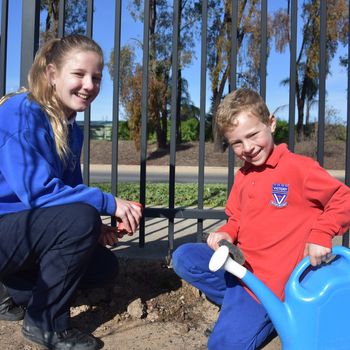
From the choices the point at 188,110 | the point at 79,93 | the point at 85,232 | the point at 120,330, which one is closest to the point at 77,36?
the point at 79,93

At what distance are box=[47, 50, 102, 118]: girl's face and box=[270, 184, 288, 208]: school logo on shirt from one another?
0.90m

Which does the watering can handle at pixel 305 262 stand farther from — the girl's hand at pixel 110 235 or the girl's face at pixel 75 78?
the girl's face at pixel 75 78

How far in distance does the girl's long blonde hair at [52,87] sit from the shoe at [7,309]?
73 centimetres

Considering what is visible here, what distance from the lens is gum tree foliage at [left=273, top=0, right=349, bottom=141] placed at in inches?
661

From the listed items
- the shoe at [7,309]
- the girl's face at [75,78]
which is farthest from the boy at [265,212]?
the shoe at [7,309]

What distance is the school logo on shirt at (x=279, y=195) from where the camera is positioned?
2.01m

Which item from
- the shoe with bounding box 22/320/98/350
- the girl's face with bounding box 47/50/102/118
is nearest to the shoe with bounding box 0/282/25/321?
the shoe with bounding box 22/320/98/350

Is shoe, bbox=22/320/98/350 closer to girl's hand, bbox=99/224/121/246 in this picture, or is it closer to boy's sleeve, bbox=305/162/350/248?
girl's hand, bbox=99/224/121/246

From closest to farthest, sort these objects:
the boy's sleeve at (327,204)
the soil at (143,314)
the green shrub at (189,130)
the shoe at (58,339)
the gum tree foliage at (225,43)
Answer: the boy's sleeve at (327,204), the shoe at (58,339), the soil at (143,314), the gum tree foliage at (225,43), the green shrub at (189,130)

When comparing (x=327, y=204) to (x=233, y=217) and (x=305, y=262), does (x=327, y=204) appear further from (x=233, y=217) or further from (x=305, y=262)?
(x=233, y=217)

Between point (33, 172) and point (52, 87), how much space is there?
456 millimetres

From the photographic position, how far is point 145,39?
2.77m

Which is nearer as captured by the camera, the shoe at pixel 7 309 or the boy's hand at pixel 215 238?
the boy's hand at pixel 215 238

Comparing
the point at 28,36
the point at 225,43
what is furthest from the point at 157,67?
the point at 28,36
